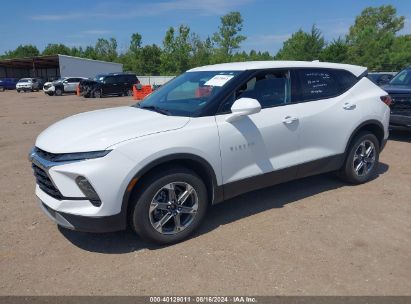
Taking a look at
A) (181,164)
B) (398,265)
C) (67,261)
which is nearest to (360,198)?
(398,265)

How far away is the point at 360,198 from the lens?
16.1 feet

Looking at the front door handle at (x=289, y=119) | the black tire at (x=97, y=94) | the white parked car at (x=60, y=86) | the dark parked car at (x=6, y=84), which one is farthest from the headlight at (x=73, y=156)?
the dark parked car at (x=6, y=84)

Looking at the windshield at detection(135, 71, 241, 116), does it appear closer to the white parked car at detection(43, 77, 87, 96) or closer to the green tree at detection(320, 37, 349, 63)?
the white parked car at detection(43, 77, 87, 96)

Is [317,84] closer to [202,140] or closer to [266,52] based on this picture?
[202,140]

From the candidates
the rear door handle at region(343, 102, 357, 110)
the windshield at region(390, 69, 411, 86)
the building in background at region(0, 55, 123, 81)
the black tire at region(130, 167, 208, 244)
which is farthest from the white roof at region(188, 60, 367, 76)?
the building in background at region(0, 55, 123, 81)

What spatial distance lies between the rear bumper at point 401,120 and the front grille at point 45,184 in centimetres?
709

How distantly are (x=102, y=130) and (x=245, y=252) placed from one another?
5.83 ft

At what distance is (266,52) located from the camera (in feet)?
235

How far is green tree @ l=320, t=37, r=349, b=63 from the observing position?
4216cm

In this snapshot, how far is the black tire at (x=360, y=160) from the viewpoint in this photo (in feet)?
17.1

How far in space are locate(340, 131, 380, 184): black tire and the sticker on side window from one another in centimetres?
213

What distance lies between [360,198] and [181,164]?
258 cm

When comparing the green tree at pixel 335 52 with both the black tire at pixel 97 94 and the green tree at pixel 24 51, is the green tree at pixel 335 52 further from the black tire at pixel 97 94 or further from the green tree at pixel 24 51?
the green tree at pixel 24 51

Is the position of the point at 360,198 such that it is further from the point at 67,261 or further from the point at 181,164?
the point at 67,261
